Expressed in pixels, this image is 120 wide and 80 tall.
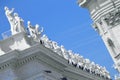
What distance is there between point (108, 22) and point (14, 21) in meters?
24.6

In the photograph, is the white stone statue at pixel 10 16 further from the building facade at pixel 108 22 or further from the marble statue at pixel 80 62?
the building facade at pixel 108 22

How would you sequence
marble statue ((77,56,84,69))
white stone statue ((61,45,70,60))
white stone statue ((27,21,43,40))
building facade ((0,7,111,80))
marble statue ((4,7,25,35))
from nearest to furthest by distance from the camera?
building facade ((0,7,111,80))
marble statue ((4,7,25,35))
white stone statue ((27,21,43,40))
white stone statue ((61,45,70,60))
marble statue ((77,56,84,69))

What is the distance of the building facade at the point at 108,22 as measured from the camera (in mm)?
58134

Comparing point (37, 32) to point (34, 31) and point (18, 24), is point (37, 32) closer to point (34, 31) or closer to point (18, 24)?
point (34, 31)

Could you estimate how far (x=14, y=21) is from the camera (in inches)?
1411

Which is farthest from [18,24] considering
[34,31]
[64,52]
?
[64,52]

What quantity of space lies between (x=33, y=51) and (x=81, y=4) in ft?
93.6

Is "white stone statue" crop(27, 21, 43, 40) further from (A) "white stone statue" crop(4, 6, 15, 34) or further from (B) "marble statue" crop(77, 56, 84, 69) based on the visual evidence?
(B) "marble statue" crop(77, 56, 84, 69)

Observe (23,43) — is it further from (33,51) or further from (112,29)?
(112,29)

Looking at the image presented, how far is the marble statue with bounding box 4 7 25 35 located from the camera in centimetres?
3556

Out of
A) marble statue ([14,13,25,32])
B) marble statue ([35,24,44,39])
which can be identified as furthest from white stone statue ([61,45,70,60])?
marble statue ([14,13,25,32])

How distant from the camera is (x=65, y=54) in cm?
4684

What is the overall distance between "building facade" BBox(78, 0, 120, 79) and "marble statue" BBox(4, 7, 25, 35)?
22.7m

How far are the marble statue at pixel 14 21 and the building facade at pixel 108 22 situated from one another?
2271 centimetres
